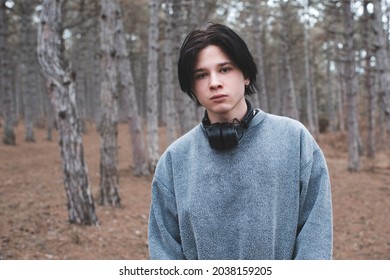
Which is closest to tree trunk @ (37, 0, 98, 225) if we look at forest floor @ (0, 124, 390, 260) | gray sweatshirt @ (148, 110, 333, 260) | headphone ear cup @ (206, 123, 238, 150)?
forest floor @ (0, 124, 390, 260)

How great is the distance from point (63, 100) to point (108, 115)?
1.96 meters

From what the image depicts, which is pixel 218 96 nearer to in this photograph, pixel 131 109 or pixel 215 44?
pixel 215 44

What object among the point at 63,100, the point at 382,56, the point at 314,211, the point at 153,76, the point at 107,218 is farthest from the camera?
the point at 153,76

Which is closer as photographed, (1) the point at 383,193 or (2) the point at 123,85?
(1) the point at 383,193

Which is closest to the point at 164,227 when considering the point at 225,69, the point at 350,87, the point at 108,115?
the point at 225,69

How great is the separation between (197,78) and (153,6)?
10.9m

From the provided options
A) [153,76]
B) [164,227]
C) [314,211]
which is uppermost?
[153,76]

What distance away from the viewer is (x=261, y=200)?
1.90m

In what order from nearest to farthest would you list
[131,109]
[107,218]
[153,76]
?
[107,218] → [131,109] → [153,76]

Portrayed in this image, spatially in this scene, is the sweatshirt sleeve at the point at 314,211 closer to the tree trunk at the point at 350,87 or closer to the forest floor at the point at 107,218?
the forest floor at the point at 107,218
